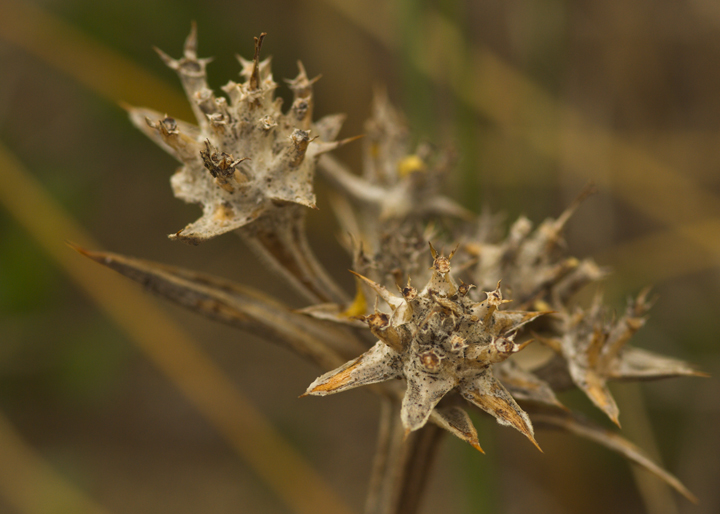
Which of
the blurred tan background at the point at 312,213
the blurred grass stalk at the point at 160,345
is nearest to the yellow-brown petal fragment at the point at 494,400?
the blurred tan background at the point at 312,213

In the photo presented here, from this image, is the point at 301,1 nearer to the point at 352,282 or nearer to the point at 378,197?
the point at 352,282

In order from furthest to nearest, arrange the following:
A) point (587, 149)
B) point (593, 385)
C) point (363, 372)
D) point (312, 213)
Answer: point (312, 213) < point (587, 149) < point (593, 385) < point (363, 372)

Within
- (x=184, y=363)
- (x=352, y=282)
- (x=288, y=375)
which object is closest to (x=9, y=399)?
(x=184, y=363)

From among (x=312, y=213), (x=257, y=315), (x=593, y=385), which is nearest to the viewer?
(x=593, y=385)

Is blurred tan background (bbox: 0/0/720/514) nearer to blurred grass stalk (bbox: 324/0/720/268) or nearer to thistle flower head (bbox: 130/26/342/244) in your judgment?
blurred grass stalk (bbox: 324/0/720/268)

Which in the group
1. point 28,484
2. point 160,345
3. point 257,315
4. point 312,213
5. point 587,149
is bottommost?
point 28,484

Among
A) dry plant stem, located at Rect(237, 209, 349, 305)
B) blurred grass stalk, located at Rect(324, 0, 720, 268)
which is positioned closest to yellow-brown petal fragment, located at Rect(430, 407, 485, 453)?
dry plant stem, located at Rect(237, 209, 349, 305)

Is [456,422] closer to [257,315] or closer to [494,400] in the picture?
[494,400]

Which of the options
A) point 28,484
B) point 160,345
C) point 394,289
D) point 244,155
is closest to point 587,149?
point 160,345
